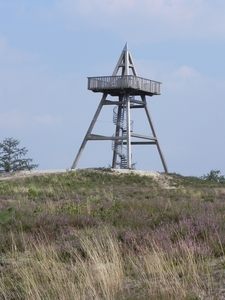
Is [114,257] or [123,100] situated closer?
[114,257]

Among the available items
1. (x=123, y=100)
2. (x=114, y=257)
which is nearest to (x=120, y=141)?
(x=123, y=100)

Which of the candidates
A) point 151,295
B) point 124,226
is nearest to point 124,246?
point 124,226

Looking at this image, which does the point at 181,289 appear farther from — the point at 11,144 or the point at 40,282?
the point at 11,144

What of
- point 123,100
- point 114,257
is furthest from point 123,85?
point 114,257

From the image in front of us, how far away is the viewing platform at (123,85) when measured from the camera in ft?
161

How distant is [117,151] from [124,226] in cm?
3839

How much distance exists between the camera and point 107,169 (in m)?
48.7

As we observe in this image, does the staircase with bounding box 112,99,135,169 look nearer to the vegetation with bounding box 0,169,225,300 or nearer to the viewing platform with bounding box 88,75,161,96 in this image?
the viewing platform with bounding box 88,75,161,96

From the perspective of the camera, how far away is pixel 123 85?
4891cm

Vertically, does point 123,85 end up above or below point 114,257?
above

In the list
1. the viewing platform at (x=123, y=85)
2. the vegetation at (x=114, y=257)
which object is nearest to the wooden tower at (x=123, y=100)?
the viewing platform at (x=123, y=85)

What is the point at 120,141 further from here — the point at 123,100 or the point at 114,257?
the point at 114,257

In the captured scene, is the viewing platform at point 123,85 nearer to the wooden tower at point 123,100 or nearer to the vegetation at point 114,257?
the wooden tower at point 123,100

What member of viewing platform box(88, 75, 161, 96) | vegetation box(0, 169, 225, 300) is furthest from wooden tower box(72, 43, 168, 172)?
vegetation box(0, 169, 225, 300)
